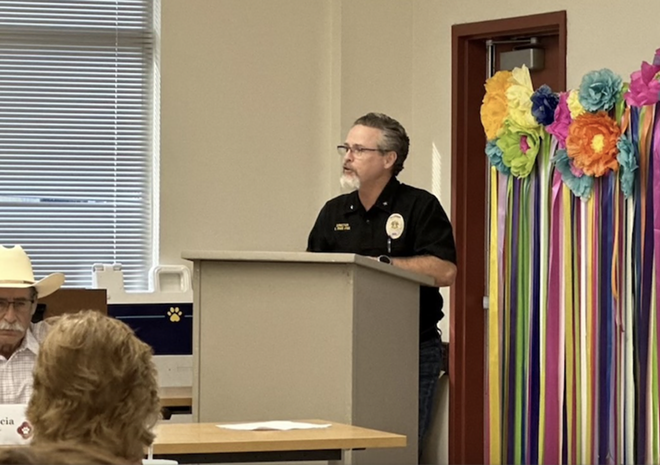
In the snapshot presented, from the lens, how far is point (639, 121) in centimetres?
496

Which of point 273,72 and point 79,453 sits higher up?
point 273,72

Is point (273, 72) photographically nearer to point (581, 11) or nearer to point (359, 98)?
point (359, 98)

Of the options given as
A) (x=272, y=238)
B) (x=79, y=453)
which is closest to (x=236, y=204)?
(x=272, y=238)

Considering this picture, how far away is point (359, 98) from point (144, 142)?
44.6 inches

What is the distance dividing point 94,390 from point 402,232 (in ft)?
9.23

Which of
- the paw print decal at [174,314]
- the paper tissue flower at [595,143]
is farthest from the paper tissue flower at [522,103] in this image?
the paw print decal at [174,314]

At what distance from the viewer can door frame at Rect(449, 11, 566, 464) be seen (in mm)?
6562

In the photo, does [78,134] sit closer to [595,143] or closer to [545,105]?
[545,105]

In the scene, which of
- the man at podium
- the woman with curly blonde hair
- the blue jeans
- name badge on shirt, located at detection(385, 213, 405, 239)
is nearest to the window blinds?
the man at podium

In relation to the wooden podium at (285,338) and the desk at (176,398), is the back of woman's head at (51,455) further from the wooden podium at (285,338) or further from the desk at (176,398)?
the desk at (176,398)

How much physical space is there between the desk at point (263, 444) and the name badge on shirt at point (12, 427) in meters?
0.33

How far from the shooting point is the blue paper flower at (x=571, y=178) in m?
5.14

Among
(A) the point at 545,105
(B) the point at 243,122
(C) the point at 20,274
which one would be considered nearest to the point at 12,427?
(C) the point at 20,274

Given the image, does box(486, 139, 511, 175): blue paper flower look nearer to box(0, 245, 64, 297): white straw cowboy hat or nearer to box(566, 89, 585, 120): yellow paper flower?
box(566, 89, 585, 120): yellow paper flower
